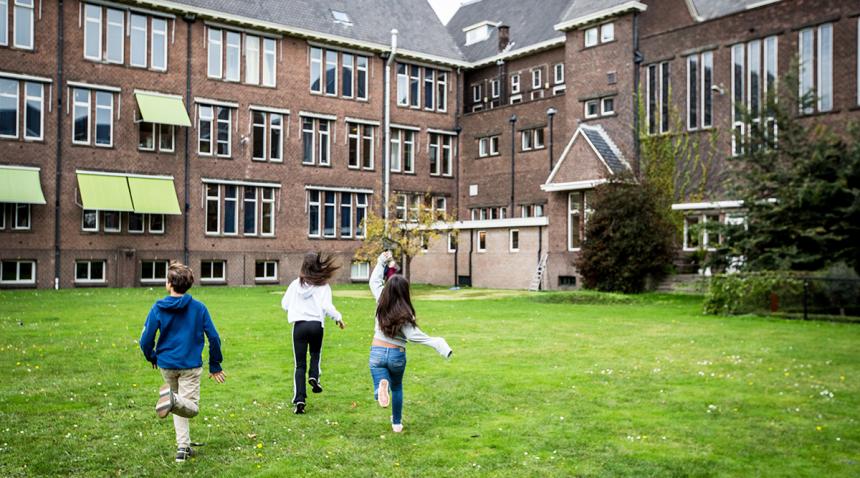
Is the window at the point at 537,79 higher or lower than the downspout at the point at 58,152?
higher

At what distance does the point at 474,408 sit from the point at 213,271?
109 ft

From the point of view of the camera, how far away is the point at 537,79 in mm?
47781

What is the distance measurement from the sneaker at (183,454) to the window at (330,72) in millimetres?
38487

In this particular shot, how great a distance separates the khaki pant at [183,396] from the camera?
738 centimetres

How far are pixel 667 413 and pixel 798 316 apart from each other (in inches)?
560

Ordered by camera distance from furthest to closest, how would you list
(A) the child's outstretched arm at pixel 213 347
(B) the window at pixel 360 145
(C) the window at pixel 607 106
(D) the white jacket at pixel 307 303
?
(B) the window at pixel 360 145 < (C) the window at pixel 607 106 < (D) the white jacket at pixel 307 303 < (A) the child's outstretched arm at pixel 213 347

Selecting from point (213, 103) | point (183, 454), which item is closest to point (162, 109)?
point (213, 103)

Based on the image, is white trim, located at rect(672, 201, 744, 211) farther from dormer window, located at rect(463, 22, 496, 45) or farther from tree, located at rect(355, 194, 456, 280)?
dormer window, located at rect(463, 22, 496, 45)

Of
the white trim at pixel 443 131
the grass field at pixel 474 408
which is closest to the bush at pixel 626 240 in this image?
the grass field at pixel 474 408

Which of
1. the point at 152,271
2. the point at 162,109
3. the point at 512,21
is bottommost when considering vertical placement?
the point at 152,271

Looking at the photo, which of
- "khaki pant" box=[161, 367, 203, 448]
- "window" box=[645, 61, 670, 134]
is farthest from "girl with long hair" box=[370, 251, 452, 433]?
"window" box=[645, 61, 670, 134]

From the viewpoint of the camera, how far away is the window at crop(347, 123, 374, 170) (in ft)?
150

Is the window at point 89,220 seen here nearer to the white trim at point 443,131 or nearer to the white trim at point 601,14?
the white trim at point 443,131

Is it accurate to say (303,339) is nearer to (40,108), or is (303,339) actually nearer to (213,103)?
(40,108)
